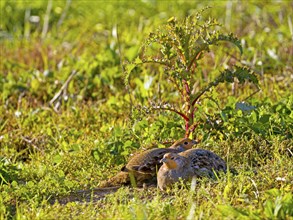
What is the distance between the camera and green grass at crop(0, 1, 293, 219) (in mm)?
4820

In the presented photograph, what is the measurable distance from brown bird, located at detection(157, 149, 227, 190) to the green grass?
96 millimetres

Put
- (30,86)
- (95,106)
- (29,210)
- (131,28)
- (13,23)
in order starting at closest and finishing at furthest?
1. (29,210)
2. (95,106)
3. (30,86)
4. (131,28)
5. (13,23)

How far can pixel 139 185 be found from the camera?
543 centimetres

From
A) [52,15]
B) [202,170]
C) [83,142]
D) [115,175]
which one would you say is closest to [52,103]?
[83,142]

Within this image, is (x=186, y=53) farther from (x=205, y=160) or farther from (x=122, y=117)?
(x=122, y=117)

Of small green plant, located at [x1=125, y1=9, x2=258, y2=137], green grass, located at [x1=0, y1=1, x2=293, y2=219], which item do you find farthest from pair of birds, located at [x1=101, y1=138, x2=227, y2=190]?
small green plant, located at [x1=125, y1=9, x2=258, y2=137]

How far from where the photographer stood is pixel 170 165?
16.8 feet

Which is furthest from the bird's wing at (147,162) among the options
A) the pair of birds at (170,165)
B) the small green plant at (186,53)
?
the small green plant at (186,53)

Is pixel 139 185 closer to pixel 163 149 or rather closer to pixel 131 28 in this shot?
pixel 163 149

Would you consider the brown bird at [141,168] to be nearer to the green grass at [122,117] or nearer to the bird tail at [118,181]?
the bird tail at [118,181]

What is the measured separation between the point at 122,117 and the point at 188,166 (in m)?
2.03

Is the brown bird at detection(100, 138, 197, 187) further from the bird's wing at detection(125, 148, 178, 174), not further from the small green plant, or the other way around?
the small green plant

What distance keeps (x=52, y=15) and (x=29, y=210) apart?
6234 millimetres

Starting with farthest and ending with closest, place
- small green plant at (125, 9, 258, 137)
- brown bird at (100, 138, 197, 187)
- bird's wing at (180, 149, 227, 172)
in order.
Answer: small green plant at (125, 9, 258, 137) < brown bird at (100, 138, 197, 187) < bird's wing at (180, 149, 227, 172)
